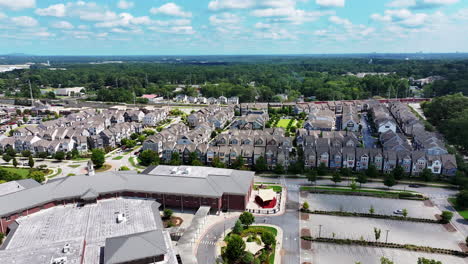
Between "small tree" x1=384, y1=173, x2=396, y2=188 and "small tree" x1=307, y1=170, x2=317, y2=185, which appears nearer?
"small tree" x1=384, y1=173, x2=396, y2=188

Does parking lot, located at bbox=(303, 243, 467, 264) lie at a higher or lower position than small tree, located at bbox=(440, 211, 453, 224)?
lower

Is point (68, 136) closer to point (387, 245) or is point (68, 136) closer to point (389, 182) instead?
point (389, 182)

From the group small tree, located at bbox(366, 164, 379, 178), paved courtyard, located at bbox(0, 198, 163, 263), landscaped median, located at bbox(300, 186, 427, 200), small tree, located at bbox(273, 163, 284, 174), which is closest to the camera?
paved courtyard, located at bbox(0, 198, 163, 263)

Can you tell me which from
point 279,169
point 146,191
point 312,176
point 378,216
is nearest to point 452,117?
point 312,176

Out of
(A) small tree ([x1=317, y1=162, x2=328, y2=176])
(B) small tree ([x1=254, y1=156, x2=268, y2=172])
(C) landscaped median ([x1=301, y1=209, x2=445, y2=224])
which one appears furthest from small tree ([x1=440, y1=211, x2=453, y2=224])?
(B) small tree ([x1=254, y1=156, x2=268, y2=172])

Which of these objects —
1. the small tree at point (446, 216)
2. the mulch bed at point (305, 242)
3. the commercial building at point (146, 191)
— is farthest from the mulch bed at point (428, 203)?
the commercial building at point (146, 191)

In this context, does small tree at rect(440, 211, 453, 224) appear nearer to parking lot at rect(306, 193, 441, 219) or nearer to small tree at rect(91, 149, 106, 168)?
parking lot at rect(306, 193, 441, 219)
